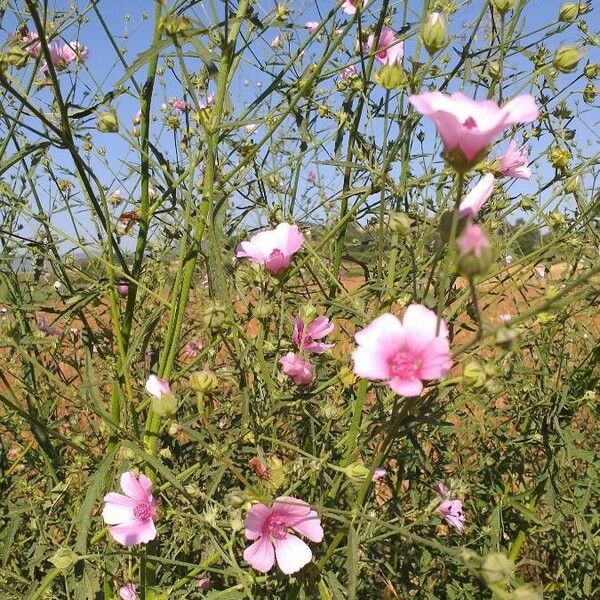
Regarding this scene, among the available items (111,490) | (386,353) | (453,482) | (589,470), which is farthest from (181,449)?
(589,470)

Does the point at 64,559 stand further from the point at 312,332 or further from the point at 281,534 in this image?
the point at 312,332

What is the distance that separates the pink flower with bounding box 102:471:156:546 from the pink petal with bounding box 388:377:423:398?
0.59m

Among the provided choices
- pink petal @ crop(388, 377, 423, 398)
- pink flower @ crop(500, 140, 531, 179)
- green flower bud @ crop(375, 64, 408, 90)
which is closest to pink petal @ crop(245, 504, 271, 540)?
pink petal @ crop(388, 377, 423, 398)

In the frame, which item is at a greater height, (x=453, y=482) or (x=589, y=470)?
(x=589, y=470)

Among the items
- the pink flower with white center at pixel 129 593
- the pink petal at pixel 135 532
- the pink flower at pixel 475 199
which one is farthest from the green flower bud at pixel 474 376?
the pink flower with white center at pixel 129 593

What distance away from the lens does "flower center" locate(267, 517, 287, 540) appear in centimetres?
112

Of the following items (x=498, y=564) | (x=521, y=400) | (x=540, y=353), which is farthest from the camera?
(x=521, y=400)

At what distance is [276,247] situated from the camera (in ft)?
4.55

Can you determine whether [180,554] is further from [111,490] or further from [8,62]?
[8,62]

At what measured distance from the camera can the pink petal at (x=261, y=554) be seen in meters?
1.15

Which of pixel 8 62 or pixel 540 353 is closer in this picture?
pixel 8 62

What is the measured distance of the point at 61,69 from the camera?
6.15 feet

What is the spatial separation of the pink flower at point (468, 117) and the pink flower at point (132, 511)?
80cm

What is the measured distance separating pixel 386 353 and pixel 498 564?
1.00 ft
